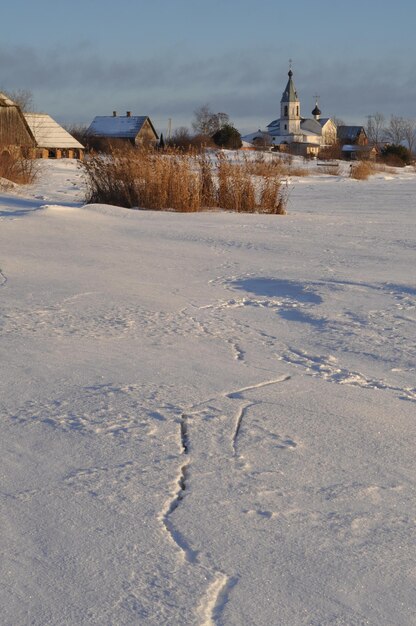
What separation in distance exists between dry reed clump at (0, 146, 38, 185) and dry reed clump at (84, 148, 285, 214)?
4.24 m

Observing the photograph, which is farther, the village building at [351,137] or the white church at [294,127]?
the white church at [294,127]

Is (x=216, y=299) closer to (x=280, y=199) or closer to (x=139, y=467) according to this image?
(x=139, y=467)

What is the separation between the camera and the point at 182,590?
2129 mm

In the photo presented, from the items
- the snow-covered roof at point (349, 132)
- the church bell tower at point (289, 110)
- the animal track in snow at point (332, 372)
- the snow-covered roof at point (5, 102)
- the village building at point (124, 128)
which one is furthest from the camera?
the church bell tower at point (289, 110)

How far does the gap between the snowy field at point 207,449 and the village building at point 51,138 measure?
36.5 meters

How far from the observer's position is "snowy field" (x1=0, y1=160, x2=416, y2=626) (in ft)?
6.98

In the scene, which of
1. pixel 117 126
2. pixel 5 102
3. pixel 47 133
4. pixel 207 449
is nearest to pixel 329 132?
pixel 117 126

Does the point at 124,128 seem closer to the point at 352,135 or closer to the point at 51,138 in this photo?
the point at 51,138

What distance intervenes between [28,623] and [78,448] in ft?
3.57

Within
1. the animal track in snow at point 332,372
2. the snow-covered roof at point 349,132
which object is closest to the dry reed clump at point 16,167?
the animal track in snow at point 332,372

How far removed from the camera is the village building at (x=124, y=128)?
58.5m

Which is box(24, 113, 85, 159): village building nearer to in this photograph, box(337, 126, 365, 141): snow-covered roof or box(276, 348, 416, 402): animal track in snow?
box(276, 348, 416, 402): animal track in snow

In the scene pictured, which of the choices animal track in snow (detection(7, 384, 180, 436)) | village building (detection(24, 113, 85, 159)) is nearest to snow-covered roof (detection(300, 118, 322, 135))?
village building (detection(24, 113, 85, 159))

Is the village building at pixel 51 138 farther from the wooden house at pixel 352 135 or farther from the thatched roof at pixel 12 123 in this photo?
the wooden house at pixel 352 135
